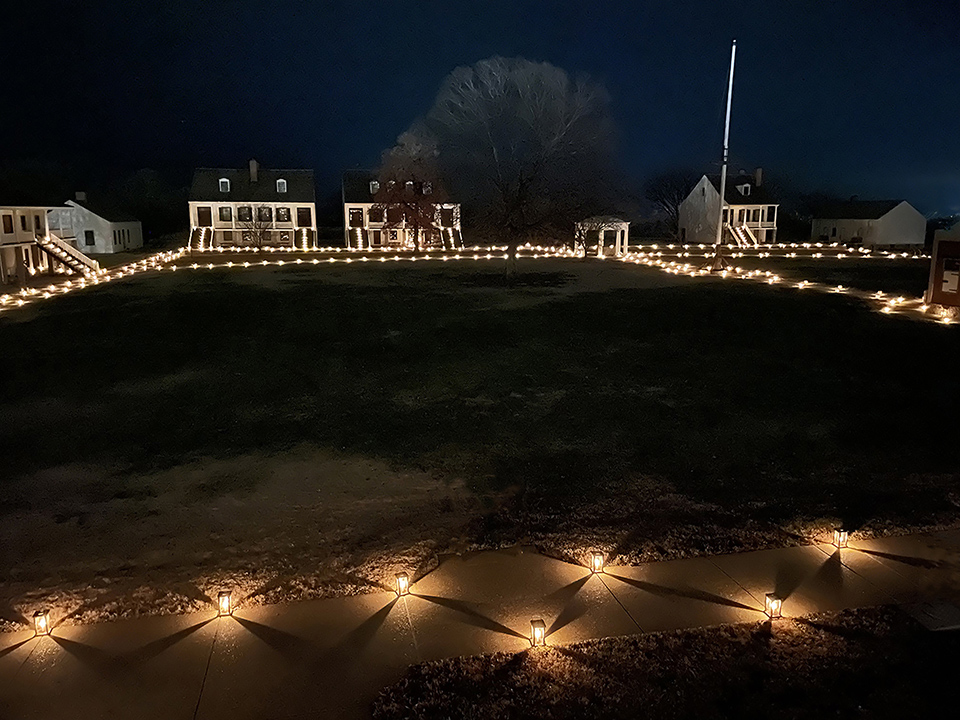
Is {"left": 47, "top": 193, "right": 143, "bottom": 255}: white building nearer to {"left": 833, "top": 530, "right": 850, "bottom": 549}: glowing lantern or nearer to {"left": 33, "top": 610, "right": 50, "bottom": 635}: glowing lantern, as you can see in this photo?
{"left": 33, "top": 610, "right": 50, "bottom": 635}: glowing lantern

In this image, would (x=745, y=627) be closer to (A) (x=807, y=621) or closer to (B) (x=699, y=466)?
(A) (x=807, y=621)

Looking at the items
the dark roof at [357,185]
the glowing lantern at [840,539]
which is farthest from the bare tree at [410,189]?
the glowing lantern at [840,539]

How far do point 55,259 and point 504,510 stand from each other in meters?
32.6

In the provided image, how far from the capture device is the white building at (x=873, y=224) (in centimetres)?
6075

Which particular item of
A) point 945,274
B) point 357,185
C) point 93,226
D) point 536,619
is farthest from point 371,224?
point 536,619

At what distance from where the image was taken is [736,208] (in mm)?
57625

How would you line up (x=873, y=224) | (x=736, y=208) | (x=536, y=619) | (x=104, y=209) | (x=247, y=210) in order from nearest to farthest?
(x=536, y=619), (x=104, y=209), (x=247, y=210), (x=736, y=208), (x=873, y=224)

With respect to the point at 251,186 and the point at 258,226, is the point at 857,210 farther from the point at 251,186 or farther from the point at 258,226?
the point at 251,186

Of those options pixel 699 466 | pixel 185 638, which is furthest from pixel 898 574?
pixel 185 638

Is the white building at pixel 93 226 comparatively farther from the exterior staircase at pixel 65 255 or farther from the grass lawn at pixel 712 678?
the grass lawn at pixel 712 678

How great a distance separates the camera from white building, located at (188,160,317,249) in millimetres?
51344

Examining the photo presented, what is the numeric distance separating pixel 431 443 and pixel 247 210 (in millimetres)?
48613

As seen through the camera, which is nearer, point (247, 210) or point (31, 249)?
point (31, 249)

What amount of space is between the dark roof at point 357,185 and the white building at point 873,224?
135 feet
